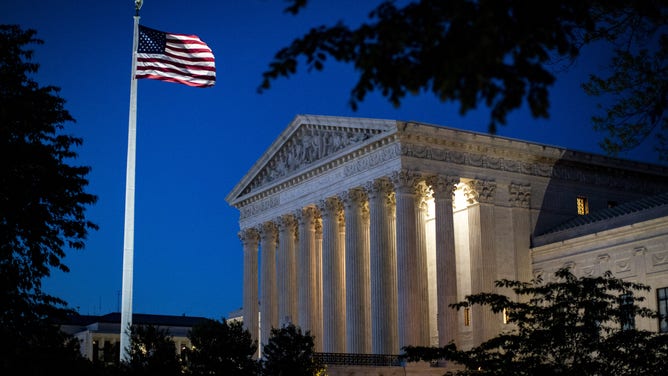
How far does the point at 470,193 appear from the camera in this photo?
5912cm

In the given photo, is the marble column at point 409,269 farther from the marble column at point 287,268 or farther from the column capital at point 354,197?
the marble column at point 287,268

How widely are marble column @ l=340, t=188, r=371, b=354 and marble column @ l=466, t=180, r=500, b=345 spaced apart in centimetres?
673

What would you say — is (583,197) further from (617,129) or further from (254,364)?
Answer: (617,129)

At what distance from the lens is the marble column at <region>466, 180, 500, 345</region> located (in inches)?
2206

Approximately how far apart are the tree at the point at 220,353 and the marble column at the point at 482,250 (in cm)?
1867

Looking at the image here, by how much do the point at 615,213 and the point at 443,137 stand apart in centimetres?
1143

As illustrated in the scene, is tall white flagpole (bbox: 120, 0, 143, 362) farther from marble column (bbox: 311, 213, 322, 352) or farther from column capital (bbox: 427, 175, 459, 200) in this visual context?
marble column (bbox: 311, 213, 322, 352)

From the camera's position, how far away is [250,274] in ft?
245

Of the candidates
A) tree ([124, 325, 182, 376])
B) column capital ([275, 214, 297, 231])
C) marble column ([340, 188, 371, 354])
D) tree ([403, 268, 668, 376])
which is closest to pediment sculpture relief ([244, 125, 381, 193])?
column capital ([275, 214, 297, 231])

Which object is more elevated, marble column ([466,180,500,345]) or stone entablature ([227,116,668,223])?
stone entablature ([227,116,668,223])

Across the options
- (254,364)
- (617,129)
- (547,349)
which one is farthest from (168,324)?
(617,129)

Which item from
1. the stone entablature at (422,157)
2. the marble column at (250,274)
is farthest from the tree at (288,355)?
the marble column at (250,274)

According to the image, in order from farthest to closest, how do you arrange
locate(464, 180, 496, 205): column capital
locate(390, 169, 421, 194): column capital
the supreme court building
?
1. locate(464, 180, 496, 205): column capital
2. locate(390, 169, 421, 194): column capital
3. the supreme court building

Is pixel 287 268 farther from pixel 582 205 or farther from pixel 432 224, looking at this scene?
pixel 582 205
